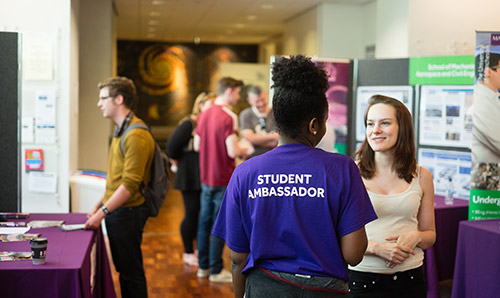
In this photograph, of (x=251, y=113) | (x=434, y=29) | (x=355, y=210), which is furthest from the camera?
(x=434, y=29)

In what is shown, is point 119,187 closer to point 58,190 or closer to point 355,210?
point 355,210

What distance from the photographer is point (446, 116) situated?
5016 millimetres

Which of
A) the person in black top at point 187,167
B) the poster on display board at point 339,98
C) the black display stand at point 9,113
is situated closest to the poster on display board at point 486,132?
the poster on display board at point 339,98

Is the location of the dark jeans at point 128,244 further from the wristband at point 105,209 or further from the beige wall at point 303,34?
the beige wall at point 303,34

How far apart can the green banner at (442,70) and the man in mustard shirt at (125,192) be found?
2658 mm

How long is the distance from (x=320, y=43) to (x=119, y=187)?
Answer: 6.52 m

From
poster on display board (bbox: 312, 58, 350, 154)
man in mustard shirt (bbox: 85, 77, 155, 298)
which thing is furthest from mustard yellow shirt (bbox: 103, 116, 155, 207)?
poster on display board (bbox: 312, 58, 350, 154)

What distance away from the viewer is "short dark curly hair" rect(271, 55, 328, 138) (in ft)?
5.55

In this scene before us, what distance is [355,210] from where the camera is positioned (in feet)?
5.45

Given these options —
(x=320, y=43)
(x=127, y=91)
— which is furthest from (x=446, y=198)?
(x=320, y=43)

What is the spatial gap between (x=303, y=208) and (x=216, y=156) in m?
3.28

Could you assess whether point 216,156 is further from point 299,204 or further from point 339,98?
point 299,204

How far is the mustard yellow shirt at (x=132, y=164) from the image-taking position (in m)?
3.30

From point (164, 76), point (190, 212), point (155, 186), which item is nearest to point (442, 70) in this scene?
point (190, 212)
